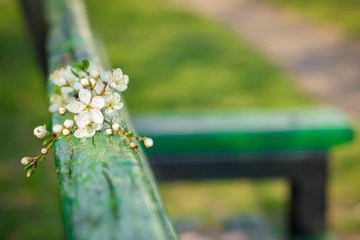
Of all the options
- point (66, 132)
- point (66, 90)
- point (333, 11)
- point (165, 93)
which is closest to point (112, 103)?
point (66, 132)

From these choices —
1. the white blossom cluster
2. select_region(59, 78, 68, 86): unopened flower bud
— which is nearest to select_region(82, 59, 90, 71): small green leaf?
the white blossom cluster

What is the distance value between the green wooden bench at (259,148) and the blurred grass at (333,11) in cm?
544

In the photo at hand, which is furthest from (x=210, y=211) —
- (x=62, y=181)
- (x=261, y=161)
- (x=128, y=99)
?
(x=62, y=181)

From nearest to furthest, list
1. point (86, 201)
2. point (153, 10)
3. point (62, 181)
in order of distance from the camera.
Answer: point (86, 201), point (62, 181), point (153, 10)

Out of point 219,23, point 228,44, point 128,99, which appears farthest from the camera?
point 219,23

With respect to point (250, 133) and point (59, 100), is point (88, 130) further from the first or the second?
point (250, 133)

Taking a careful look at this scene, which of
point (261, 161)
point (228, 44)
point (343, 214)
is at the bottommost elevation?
point (343, 214)

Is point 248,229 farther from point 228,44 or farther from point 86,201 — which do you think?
point 228,44

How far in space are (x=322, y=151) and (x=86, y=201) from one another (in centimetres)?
273

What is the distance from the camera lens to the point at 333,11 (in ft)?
33.1

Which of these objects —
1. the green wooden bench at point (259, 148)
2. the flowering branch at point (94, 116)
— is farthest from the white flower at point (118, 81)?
→ the green wooden bench at point (259, 148)

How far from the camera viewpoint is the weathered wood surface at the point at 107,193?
1054mm

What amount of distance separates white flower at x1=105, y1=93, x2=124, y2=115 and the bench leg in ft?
7.92

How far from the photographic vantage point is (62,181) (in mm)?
1231
